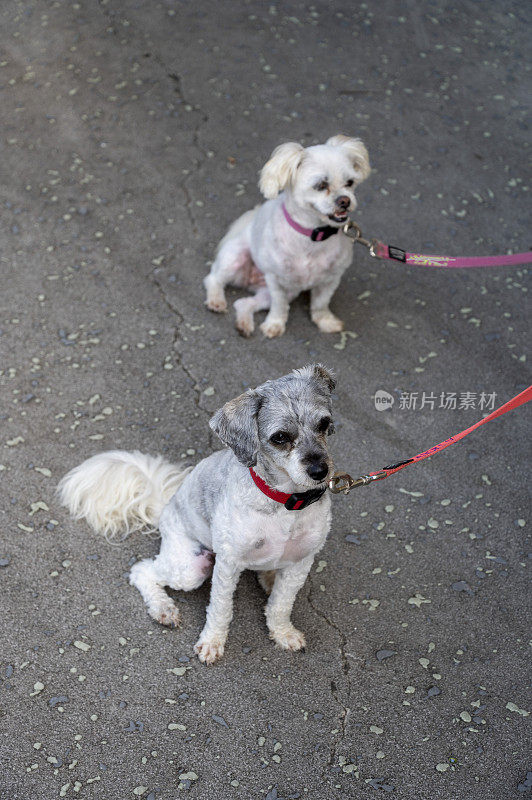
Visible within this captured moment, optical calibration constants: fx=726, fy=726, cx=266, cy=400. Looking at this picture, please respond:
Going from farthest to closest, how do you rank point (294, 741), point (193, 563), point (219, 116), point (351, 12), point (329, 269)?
point (351, 12) → point (219, 116) → point (329, 269) → point (193, 563) → point (294, 741)

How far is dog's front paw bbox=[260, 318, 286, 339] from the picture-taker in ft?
13.7

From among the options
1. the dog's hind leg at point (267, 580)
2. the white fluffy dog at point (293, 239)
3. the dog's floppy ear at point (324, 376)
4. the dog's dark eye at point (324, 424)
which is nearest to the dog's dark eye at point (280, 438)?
the dog's dark eye at point (324, 424)

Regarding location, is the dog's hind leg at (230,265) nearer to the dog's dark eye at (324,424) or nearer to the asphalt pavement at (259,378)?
the asphalt pavement at (259,378)

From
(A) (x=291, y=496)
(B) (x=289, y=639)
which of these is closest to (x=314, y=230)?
(A) (x=291, y=496)

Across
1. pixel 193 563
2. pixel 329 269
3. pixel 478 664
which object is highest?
pixel 329 269

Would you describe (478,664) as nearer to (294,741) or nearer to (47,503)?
(294,741)

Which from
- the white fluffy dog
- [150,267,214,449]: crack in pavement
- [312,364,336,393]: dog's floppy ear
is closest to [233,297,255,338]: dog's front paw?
the white fluffy dog

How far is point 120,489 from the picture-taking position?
3.02 metres

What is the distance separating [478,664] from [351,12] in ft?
20.9

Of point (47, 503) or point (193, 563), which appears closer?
point (193, 563)

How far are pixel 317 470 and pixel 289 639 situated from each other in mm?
1002

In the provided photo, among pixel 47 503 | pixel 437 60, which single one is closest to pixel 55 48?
pixel 437 60

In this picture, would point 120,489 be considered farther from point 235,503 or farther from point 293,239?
point 293,239

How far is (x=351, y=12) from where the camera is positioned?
705 cm
